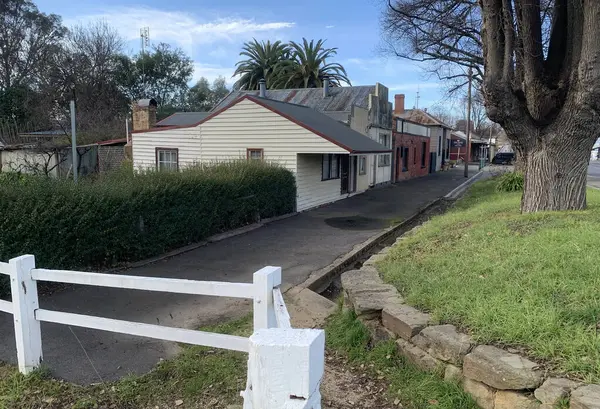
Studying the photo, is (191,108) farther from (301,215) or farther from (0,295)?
(0,295)

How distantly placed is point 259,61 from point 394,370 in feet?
154

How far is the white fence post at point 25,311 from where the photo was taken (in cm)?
353

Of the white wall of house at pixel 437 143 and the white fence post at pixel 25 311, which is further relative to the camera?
the white wall of house at pixel 437 143

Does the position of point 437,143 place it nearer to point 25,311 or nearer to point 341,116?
point 341,116

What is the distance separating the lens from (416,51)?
61.6 feet

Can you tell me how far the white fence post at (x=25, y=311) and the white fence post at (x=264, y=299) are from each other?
2.01 meters

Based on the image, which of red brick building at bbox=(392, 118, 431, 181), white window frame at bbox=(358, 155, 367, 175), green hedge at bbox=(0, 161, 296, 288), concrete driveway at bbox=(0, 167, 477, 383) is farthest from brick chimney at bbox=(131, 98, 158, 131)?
red brick building at bbox=(392, 118, 431, 181)

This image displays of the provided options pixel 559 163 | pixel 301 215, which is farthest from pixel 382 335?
pixel 301 215

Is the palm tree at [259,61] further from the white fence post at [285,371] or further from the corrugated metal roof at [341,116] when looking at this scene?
the white fence post at [285,371]

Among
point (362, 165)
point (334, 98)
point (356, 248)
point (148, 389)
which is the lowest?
point (356, 248)

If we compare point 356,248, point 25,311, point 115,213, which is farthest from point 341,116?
point 25,311

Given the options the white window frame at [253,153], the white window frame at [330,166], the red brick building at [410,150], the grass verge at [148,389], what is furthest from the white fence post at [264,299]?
the red brick building at [410,150]

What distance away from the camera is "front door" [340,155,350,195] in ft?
64.3

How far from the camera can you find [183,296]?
6.23 meters
